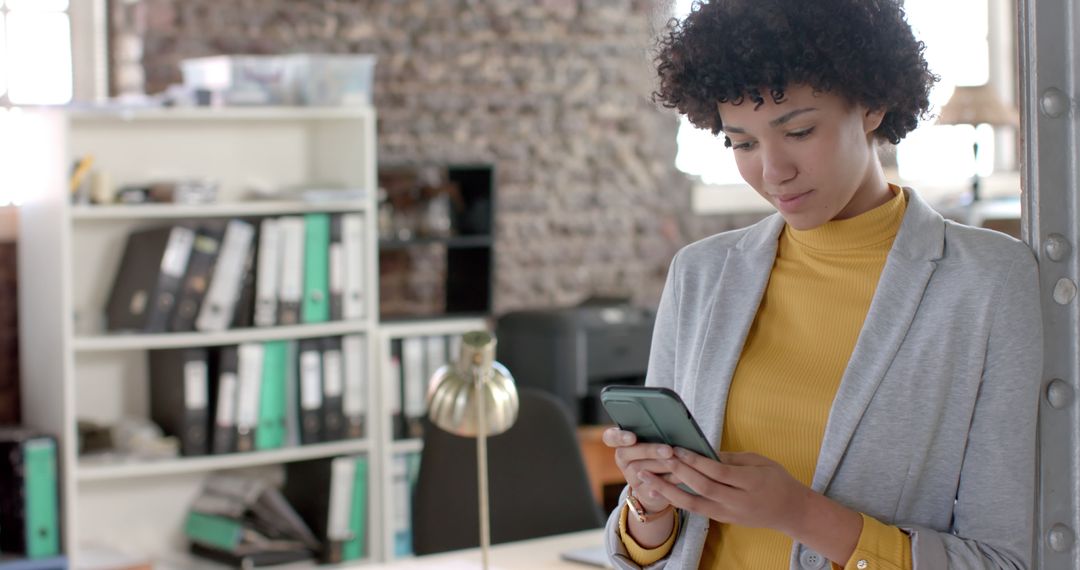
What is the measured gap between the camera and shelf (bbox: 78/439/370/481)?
3.79 meters

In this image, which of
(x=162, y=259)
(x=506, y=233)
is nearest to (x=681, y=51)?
(x=162, y=259)

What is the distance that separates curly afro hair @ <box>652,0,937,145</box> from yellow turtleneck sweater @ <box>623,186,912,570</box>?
0.40 ft

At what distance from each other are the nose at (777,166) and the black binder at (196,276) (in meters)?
2.91

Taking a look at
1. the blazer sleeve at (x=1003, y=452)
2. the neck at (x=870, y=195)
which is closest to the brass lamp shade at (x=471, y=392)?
the neck at (x=870, y=195)

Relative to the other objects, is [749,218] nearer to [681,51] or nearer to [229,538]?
[229,538]

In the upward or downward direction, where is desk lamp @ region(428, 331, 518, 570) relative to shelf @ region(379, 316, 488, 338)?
upward

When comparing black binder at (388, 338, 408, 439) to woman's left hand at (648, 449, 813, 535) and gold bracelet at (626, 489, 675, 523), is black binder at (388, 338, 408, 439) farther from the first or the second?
woman's left hand at (648, 449, 813, 535)

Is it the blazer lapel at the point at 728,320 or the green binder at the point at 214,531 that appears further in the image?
the green binder at the point at 214,531

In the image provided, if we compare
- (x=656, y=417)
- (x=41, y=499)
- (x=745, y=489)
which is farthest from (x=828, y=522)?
(x=41, y=499)

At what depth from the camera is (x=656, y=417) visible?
1.26 meters

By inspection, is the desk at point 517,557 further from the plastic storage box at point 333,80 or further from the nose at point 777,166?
the plastic storage box at point 333,80

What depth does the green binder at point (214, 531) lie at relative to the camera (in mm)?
3973

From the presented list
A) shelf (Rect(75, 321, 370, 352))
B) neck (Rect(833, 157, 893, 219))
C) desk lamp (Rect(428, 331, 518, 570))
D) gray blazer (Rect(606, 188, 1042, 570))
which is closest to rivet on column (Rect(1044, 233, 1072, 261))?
gray blazer (Rect(606, 188, 1042, 570))

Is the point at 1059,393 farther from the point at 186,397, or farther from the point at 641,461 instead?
the point at 186,397
